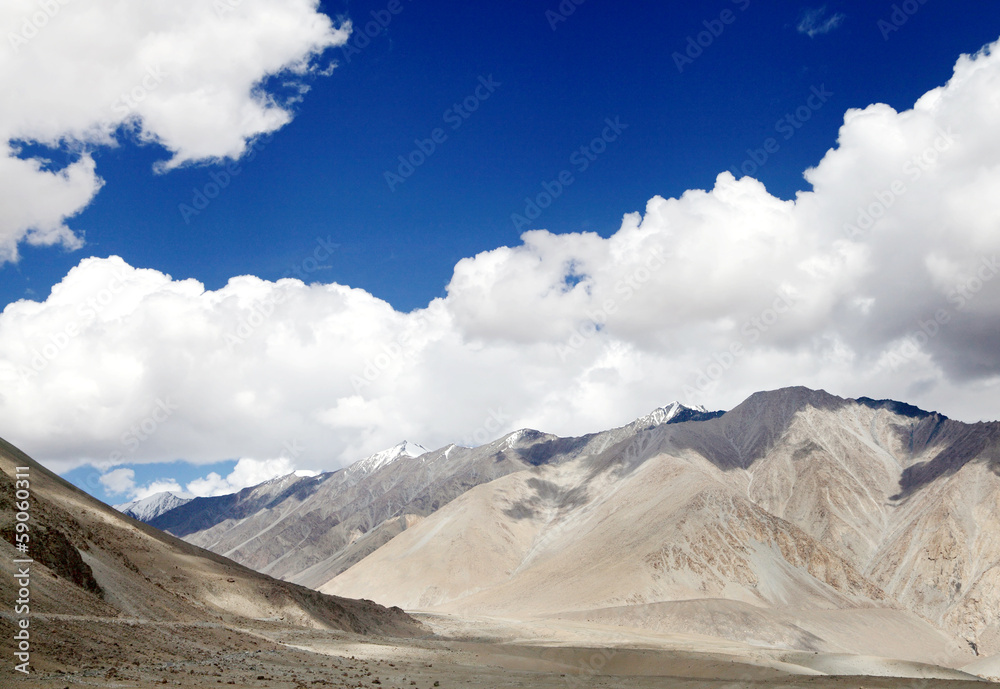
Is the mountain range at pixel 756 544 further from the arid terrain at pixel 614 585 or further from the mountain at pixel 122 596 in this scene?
the mountain at pixel 122 596

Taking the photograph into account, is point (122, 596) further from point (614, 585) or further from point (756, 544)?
point (756, 544)

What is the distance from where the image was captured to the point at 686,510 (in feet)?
422

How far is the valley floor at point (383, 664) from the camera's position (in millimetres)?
20938

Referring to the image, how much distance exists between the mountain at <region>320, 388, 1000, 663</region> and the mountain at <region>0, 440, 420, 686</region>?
177ft

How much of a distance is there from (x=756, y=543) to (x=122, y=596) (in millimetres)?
113495

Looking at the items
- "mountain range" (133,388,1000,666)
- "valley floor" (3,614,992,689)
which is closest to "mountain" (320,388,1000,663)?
"mountain range" (133,388,1000,666)

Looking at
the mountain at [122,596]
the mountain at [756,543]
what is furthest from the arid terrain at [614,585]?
the mountain at [756,543]

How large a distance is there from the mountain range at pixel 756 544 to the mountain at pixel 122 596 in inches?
2074

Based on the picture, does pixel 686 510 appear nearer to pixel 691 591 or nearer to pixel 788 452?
pixel 691 591

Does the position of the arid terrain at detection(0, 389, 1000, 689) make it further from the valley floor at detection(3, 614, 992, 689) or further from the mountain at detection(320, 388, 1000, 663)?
the mountain at detection(320, 388, 1000, 663)

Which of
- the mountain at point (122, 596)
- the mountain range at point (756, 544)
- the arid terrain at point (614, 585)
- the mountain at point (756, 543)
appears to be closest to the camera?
the mountain at point (122, 596)

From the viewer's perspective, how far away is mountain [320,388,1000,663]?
4213 inches

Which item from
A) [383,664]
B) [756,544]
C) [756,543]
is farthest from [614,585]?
[383,664]

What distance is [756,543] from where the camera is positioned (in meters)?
124
